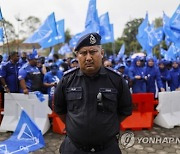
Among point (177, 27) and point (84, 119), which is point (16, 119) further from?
point (177, 27)

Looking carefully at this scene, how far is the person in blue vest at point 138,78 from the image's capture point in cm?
654

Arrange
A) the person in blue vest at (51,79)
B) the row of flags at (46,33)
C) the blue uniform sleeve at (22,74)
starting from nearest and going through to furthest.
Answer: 1. the blue uniform sleeve at (22,74)
2. the person in blue vest at (51,79)
3. the row of flags at (46,33)

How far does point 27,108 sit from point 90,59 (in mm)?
3848

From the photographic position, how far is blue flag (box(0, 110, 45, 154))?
4297mm

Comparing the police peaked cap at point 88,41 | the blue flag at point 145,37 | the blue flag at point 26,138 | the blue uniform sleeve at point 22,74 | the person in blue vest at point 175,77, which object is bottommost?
the blue flag at point 26,138

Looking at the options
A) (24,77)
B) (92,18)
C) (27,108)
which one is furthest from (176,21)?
(27,108)

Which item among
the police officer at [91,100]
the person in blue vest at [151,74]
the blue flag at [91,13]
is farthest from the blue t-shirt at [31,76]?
the blue flag at [91,13]

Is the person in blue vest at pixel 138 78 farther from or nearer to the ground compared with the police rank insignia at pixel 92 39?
nearer to the ground

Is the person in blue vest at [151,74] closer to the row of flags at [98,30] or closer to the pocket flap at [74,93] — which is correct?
the row of flags at [98,30]

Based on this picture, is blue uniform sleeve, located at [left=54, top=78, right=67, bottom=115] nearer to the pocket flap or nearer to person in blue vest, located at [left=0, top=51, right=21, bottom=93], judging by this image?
the pocket flap

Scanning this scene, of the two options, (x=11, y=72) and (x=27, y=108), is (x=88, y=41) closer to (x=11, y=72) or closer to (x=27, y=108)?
(x=27, y=108)

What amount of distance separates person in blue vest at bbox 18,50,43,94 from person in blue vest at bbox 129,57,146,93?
2.44 metres

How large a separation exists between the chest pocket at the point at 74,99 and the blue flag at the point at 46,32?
26.7 ft

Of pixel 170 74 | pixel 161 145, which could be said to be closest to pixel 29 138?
pixel 161 145
